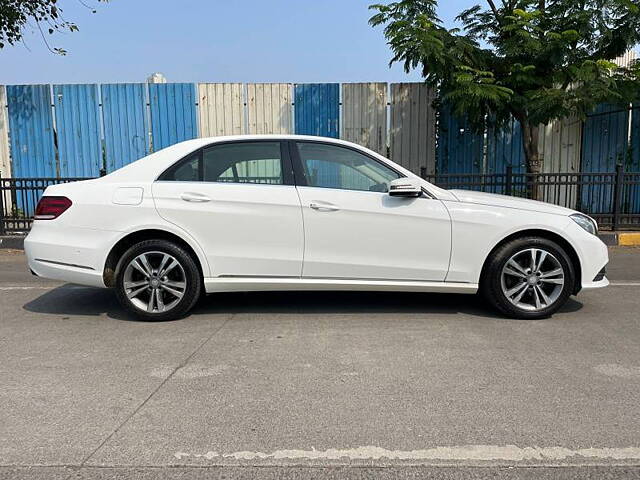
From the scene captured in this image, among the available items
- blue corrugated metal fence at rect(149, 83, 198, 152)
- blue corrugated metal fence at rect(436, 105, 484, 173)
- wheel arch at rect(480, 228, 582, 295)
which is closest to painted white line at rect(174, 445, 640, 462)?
wheel arch at rect(480, 228, 582, 295)

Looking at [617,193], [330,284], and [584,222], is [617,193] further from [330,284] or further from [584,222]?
[330,284]

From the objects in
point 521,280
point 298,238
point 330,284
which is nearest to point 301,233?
point 298,238

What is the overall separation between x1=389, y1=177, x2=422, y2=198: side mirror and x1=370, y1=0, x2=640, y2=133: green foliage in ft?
16.0

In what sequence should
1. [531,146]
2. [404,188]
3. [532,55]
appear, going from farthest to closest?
1. [531,146]
2. [532,55]
3. [404,188]

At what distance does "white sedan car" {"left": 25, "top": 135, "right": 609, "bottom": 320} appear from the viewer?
4.86m

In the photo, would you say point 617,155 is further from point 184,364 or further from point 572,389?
point 184,364

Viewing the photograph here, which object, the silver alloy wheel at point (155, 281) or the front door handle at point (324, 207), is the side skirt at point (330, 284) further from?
the front door handle at point (324, 207)

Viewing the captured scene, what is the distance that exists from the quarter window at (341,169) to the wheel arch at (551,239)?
3.69ft

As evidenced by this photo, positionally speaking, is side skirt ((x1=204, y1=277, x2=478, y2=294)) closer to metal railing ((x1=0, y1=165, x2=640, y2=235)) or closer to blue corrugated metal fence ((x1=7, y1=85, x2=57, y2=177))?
metal railing ((x1=0, y1=165, x2=640, y2=235))

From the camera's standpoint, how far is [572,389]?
11.3ft

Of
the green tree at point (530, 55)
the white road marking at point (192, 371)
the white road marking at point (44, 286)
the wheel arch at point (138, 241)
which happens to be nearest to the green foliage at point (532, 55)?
the green tree at point (530, 55)

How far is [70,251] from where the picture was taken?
4926 millimetres

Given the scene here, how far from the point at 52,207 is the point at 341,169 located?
2.66 m

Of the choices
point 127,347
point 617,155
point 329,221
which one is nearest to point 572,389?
point 329,221
